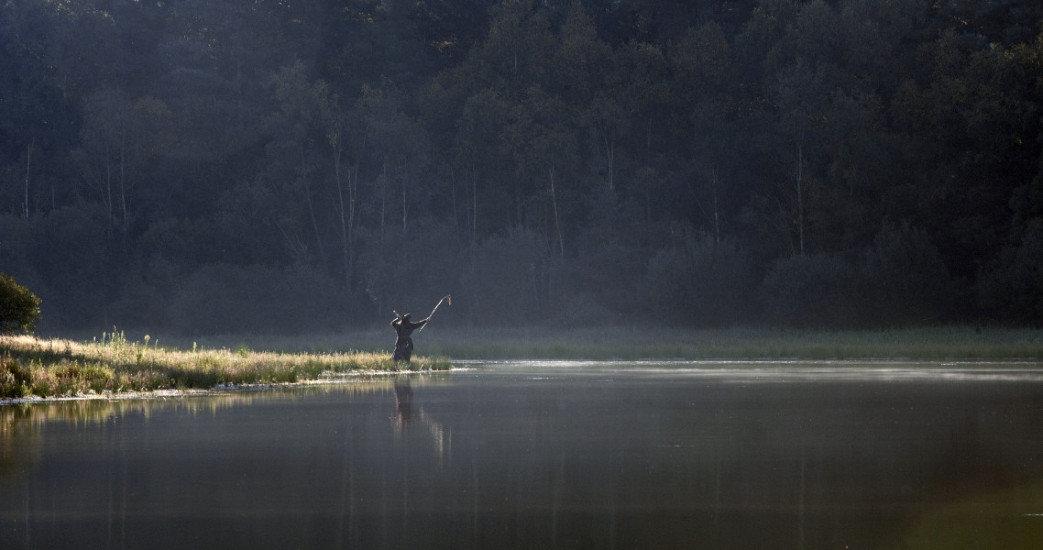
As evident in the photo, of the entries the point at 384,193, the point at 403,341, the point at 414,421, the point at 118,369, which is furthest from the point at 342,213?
the point at 414,421

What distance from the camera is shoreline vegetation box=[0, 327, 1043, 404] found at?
1065 inches

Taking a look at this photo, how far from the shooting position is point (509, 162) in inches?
3265

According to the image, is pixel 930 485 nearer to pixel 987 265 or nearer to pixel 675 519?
pixel 675 519

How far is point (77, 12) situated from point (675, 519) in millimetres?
86807

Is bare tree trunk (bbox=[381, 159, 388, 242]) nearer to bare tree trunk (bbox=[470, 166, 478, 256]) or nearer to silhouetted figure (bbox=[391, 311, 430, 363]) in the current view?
bare tree trunk (bbox=[470, 166, 478, 256])

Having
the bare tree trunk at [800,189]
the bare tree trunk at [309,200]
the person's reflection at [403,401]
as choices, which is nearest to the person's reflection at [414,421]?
the person's reflection at [403,401]

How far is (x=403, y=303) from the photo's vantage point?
8306 centimetres

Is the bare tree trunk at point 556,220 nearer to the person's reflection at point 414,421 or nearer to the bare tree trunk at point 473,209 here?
the bare tree trunk at point 473,209

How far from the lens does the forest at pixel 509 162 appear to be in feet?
223

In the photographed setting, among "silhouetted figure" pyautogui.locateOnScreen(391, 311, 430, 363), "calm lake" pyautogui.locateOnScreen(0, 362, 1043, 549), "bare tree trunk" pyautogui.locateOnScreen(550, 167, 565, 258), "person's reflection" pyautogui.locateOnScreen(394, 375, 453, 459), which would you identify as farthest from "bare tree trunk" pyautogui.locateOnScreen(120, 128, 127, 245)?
"calm lake" pyautogui.locateOnScreen(0, 362, 1043, 549)

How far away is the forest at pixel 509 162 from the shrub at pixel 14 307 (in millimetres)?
43451

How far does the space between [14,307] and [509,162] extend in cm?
5362

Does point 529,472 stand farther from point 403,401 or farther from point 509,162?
point 509,162

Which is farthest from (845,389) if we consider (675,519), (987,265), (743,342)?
(987,265)
